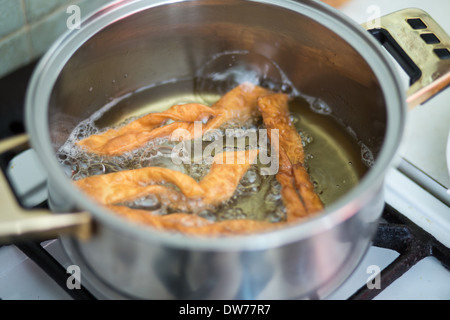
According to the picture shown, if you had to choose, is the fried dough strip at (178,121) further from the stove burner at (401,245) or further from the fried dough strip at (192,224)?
the stove burner at (401,245)

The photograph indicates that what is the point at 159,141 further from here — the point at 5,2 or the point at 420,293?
the point at 420,293

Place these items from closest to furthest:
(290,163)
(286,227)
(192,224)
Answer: (286,227)
(192,224)
(290,163)

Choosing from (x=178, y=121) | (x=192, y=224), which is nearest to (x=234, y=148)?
(x=178, y=121)

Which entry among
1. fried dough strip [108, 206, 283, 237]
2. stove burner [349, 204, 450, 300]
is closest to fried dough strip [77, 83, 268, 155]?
fried dough strip [108, 206, 283, 237]

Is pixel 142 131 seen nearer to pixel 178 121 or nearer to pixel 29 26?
pixel 178 121

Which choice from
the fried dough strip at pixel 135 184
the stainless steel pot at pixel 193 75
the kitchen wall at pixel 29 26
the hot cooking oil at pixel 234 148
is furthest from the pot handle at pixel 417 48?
the kitchen wall at pixel 29 26

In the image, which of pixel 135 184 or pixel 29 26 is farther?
pixel 29 26
